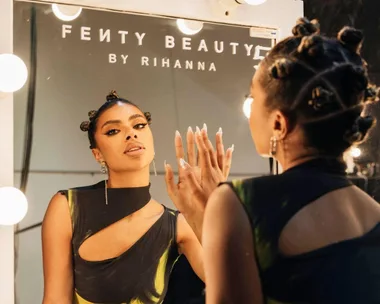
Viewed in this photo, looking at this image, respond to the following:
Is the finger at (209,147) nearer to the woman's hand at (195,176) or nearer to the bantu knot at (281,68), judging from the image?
the woman's hand at (195,176)

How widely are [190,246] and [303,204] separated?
1.39ft

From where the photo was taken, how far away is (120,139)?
99cm

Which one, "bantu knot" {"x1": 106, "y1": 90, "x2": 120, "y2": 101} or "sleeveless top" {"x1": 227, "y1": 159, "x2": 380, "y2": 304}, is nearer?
"sleeveless top" {"x1": 227, "y1": 159, "x2": 380, "y2": 304}

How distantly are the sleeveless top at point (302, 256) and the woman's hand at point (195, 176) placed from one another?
1.20 feet

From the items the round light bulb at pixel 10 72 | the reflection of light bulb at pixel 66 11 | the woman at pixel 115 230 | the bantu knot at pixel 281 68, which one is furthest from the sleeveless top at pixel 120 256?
the bantu knot at pixel 281 68

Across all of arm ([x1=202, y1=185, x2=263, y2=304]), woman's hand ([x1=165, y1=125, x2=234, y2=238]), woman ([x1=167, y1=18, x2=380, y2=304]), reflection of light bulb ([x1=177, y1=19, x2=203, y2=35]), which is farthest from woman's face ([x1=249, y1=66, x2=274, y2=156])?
reflection of light bulb ([x1=177, y1=19, x2=203, y2=35])

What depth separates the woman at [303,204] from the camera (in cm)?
63

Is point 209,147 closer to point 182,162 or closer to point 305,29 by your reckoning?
point 182,162

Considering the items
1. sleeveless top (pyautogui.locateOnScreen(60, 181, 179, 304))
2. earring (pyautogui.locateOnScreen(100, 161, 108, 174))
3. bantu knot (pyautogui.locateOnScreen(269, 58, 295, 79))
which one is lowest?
sleeveless top (pyautogui.locateOnScreen(60, 181, 179, 304))

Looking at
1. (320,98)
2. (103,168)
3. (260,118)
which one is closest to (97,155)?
(103,168)

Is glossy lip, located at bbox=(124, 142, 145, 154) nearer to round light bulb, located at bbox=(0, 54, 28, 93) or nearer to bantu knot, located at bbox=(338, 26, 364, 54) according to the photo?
round light bulb, located at bbox=(0, 54, 28, 93)

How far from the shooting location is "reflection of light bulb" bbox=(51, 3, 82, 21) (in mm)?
990

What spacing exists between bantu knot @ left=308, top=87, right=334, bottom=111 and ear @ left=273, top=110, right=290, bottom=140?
46 millimetres

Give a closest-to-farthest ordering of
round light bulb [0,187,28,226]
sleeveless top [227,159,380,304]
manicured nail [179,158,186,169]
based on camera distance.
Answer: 1. sleeveless top [227,159,380,304]
2. round light bulb [0,187,28,226]
3. manicured nail [179,158,186,169]
